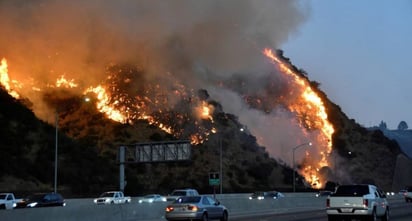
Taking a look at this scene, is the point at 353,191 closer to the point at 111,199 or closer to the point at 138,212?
the point at 138,212

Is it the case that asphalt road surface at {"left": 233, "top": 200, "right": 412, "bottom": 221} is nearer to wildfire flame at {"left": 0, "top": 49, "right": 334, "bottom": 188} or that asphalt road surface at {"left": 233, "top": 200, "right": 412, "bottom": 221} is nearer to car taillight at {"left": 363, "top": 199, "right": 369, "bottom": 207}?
car taillight at {"left": 363, "top": 199, "right": 369, "bottom": 207}

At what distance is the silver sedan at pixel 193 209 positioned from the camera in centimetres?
3077

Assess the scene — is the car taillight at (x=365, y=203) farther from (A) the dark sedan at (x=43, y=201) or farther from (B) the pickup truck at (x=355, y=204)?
(A) the dark sedan at (x=43, y=201)

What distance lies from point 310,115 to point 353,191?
315ft

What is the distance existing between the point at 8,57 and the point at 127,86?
66.4 ft

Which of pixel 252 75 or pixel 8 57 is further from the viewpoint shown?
pixel 252 75

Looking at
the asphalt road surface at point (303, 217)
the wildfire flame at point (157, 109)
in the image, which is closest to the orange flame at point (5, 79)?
the wildfire flame at point (157, 109)

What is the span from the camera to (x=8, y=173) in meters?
68.1

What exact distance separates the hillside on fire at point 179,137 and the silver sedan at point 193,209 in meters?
38.4

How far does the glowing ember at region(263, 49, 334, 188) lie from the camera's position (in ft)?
364

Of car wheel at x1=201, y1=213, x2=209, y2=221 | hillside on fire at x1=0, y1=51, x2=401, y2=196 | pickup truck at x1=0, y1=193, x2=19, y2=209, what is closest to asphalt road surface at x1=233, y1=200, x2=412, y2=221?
car wheel at x1=201, y1=213, x2=209, y2=221

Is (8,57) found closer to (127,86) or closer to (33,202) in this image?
(127,86)

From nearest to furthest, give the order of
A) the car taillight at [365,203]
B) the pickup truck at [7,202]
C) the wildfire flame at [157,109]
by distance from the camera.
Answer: the car taillight at [365,203], the pickup truck at [7,202], the wildfire flame at [157,109]

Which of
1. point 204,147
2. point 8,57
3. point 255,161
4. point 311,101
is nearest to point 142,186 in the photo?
point 204,147
